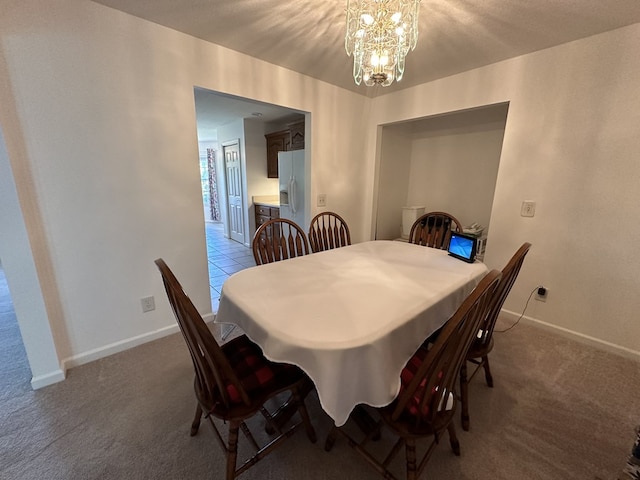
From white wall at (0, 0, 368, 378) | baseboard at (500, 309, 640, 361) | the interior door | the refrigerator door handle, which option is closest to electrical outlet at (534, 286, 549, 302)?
baseboard at (500, 309, 640, 361)

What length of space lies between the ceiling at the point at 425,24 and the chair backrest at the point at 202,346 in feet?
5.41

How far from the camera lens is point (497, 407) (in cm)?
148

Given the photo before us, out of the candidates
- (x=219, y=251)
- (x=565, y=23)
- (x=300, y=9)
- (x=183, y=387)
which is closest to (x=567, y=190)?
(x=565, y=23)

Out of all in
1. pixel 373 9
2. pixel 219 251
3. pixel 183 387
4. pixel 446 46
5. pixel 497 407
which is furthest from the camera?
pixel 219 251

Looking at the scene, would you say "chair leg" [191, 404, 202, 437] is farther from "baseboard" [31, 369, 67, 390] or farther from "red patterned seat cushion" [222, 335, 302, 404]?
"baseboard" [31, 369, 67, 390]

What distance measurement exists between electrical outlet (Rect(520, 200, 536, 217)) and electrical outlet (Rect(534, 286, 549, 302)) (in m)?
0.64

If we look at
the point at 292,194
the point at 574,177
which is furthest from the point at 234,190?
the point at 574,177

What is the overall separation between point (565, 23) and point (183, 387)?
331 cm

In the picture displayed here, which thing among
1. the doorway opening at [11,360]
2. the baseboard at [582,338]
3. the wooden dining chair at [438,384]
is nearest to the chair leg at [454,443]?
the wooden dining chair at [438,384]

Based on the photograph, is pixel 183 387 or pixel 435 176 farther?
pixel 435 176

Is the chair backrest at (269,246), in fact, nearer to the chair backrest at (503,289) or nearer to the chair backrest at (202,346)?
the chair backrest at (202,346)

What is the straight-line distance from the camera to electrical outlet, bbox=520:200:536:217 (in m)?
2.19

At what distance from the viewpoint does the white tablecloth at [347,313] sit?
848 mm

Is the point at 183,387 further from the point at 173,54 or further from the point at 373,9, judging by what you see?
the point at 373,9
